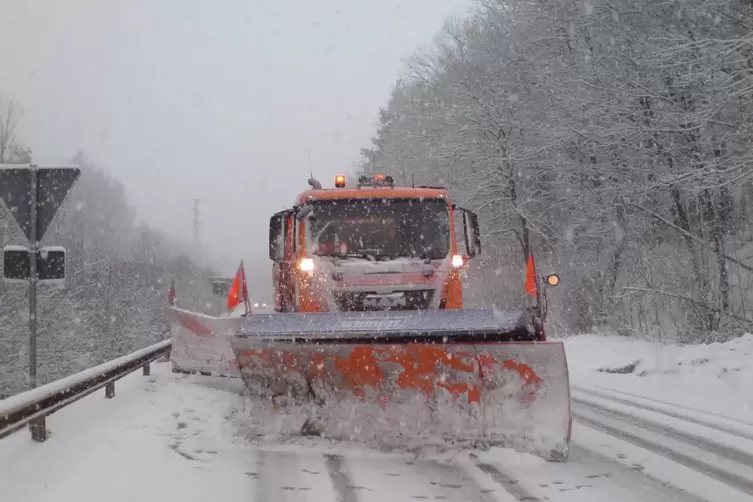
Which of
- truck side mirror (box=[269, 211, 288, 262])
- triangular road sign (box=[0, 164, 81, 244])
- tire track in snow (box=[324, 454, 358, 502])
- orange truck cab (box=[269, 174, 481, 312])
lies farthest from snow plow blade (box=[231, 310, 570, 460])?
truck side mirror (box=[269, 211, 288, 262])

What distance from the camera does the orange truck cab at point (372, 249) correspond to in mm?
7082

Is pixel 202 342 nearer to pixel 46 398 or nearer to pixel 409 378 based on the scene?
pixel 46 398

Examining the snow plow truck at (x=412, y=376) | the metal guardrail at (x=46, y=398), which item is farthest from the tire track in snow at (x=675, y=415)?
the metal guardrail at (x=46, y=398)

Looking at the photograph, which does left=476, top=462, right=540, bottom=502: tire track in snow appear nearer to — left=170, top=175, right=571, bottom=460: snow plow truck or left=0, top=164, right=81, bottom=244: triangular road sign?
left=170, top=175, right=571, bottom=460: snow plow truck

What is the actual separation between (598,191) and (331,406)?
10021mm

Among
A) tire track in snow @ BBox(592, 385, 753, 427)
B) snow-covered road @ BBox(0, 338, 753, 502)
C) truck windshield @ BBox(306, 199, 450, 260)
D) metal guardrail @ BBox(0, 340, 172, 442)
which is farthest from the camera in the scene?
truck windshield @ BBox(306, 199, 450, 260)

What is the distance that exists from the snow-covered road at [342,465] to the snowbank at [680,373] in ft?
2.40

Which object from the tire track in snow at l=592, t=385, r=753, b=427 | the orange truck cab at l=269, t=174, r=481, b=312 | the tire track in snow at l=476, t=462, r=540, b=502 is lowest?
the tire track in snow at l=592, t=385, r=753, b=427

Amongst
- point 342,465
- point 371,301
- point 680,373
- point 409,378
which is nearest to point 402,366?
point 409,378

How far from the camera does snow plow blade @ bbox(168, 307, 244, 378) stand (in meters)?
7.82

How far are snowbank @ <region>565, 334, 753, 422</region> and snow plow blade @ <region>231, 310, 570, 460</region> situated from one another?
9.03 ft

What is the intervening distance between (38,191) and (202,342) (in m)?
3.21

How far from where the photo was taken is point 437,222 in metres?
7.81

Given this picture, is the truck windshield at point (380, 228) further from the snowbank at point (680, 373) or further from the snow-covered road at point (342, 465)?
the snowbank at point (680, 373)
